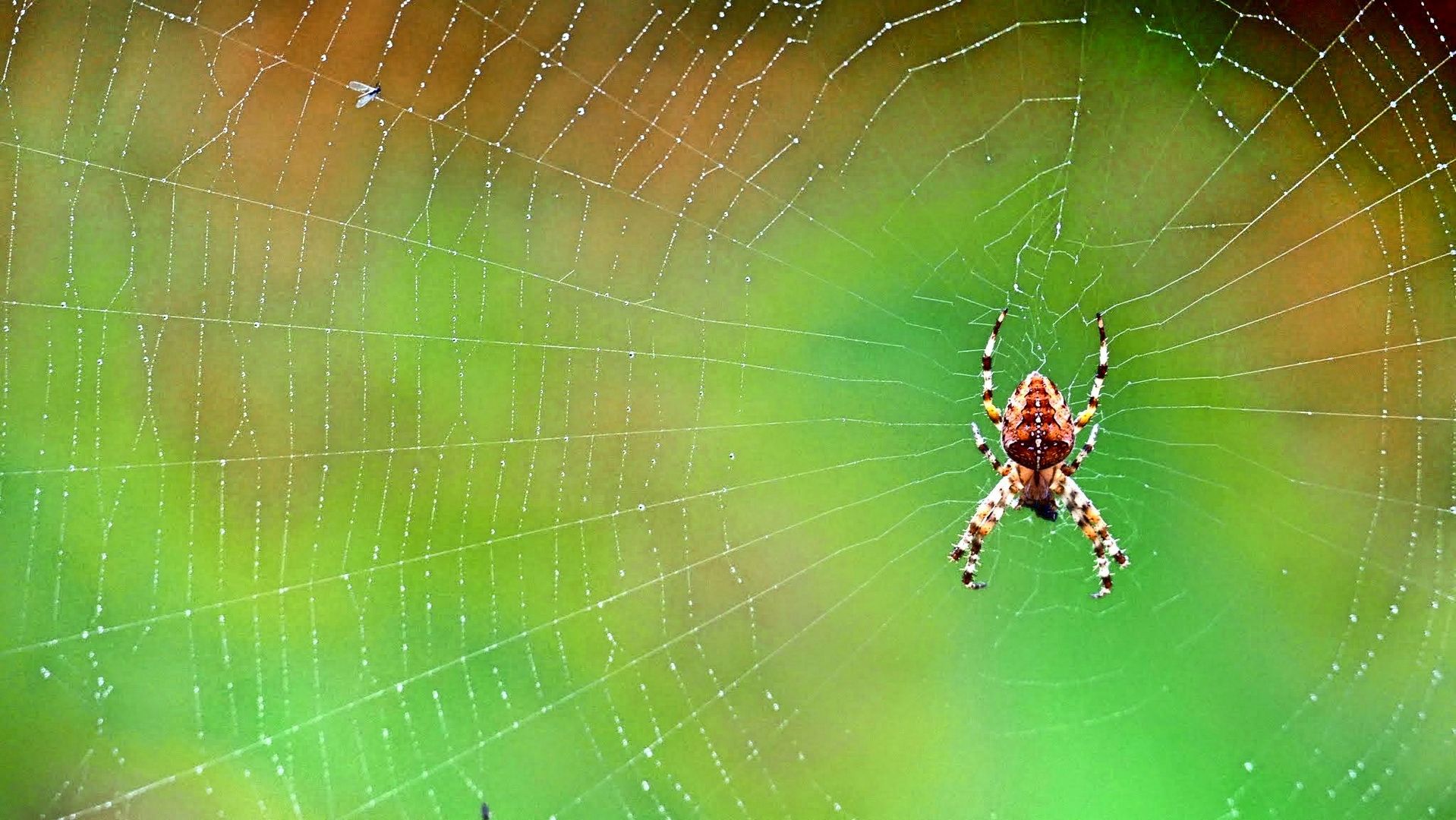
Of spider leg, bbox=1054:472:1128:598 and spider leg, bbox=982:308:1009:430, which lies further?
spider leg, bbox=1054:472:1128:598

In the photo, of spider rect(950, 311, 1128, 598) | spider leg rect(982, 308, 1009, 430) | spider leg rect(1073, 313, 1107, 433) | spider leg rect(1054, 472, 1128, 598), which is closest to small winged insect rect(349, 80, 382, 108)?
spider rect(950, 311, 1128, 598)

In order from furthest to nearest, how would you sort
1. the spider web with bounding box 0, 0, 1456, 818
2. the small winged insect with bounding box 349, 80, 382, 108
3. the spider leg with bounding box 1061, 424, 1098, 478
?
1. the spider web with bounding box 0, 0, 1456, 818
2. the spider leg with bounding box 1061, 424, 1098, 478
3. the small winged insect with bounding box 349, 80, 382, 108

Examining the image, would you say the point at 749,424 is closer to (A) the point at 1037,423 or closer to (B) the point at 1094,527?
(A) the point at 1037,423

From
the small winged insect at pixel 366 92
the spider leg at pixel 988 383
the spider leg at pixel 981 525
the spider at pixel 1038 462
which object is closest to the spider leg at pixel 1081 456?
the spider at pixel 1038 462

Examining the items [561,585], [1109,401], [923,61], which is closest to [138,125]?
[561,585]

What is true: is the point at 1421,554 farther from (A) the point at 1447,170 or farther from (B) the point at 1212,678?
(A) the point at 1447,170

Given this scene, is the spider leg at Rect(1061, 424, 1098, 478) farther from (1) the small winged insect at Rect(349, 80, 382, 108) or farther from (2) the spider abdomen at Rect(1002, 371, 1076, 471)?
(1) the small winged insect at Rect(349, 80, 382, 108)
